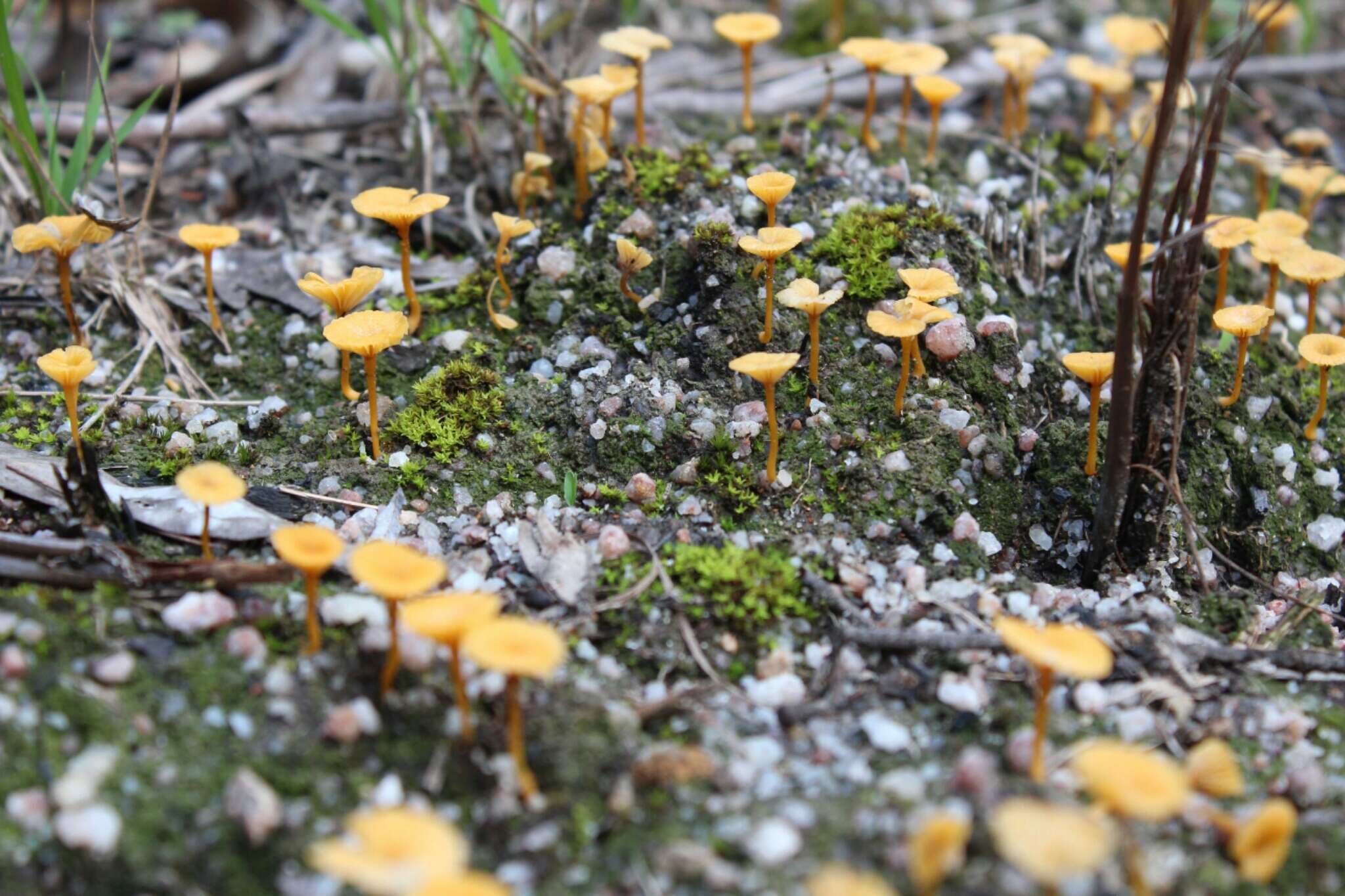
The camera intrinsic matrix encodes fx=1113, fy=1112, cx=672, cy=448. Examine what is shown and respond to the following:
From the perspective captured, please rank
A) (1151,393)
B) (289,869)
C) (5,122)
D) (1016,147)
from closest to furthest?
(289,869) < (1151,393) < (5,122) < (1016,147)

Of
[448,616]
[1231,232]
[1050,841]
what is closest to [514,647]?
[448,616]

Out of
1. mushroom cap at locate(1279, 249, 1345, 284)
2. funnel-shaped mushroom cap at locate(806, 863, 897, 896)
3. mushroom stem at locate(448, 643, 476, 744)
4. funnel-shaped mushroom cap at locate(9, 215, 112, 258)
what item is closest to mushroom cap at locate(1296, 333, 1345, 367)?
mushroom cap at locate(1279, 249, 1345, 284)

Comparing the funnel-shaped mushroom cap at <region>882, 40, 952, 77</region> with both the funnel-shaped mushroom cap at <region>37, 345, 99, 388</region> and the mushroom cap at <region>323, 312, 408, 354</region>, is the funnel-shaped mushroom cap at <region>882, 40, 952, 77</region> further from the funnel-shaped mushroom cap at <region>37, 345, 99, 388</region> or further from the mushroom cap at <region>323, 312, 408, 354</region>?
the funnel-shaped mushroom cap at <region>37, 345, 99, 388</region>

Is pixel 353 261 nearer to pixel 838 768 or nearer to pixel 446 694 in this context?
pixel 446 694

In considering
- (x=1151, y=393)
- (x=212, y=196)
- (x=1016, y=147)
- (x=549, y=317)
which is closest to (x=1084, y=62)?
(x=1016, y=147)

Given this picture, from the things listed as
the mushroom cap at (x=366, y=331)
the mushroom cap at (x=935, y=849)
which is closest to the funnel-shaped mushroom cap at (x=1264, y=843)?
the mushroom cap at (x=935, y=849)

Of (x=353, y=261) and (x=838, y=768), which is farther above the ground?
(x=353, y=261)

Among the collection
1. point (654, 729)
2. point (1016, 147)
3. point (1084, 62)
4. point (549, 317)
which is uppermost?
point (1084, 62)

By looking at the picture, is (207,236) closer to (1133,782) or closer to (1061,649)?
(1061,649)

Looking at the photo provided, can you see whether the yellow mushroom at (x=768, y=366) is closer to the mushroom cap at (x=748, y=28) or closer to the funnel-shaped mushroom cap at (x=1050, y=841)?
the funnel-shaped mushroom cap at (x=1050, y=841)
